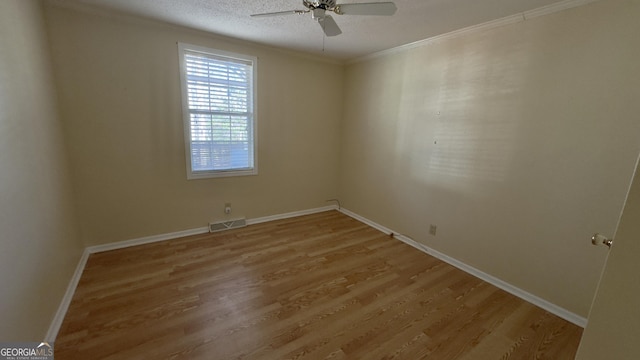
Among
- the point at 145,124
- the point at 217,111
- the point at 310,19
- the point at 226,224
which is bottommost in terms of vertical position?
the point at 226,224

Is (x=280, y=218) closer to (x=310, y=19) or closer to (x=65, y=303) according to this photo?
(x=65, y=303)

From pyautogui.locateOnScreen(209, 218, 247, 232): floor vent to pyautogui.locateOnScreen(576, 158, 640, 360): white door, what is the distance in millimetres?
3377

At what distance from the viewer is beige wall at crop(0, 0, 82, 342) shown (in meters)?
1.30

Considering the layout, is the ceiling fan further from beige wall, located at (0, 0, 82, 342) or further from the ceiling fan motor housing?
beige wall, located at (0, 0, 82, 342)

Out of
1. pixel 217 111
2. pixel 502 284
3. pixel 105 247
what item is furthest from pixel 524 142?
pixel 105 247

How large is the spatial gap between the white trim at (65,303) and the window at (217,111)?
1.30m

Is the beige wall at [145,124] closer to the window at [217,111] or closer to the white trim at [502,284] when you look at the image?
the window at [217,111]

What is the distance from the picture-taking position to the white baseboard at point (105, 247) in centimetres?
171

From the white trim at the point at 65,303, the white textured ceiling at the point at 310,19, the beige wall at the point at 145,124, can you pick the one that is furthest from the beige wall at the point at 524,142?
the white trim at the point at 65,303

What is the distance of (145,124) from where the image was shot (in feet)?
9.11

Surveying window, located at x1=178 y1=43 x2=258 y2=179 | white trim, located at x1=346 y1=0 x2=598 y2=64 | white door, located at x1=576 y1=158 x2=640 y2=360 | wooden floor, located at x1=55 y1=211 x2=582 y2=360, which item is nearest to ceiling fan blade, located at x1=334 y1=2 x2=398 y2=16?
white trim, located at x1=346 y1=0 x2=598 y2=64

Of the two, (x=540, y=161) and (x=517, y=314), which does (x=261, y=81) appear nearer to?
(x=540, y=161)

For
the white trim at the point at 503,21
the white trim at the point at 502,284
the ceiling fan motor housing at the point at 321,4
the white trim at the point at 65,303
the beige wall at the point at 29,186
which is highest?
the white trim at the point at 503,21

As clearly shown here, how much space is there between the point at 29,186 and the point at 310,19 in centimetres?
246
